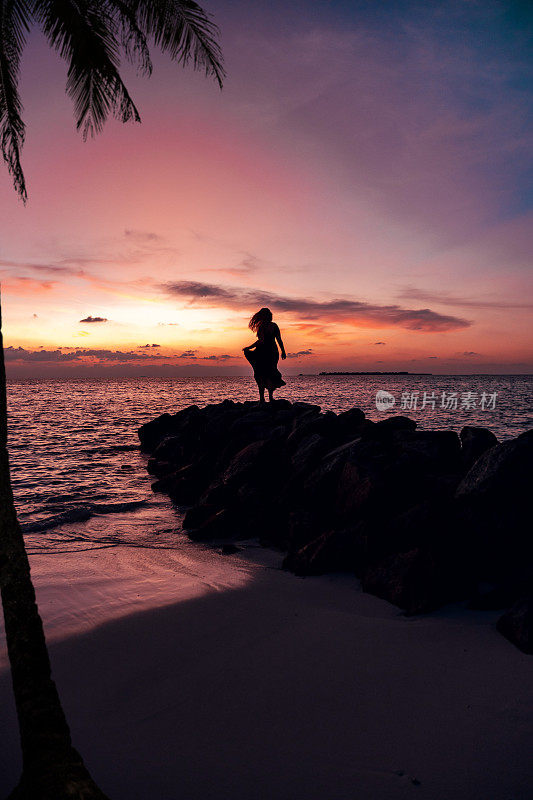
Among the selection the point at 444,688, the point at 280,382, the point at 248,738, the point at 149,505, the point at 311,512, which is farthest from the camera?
the point at 280,382

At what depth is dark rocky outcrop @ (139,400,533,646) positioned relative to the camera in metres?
5.64

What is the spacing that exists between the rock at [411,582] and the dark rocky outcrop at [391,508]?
0.04 feet

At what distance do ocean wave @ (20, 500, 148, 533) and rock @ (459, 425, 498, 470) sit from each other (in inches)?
328

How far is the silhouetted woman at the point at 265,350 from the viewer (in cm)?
1438

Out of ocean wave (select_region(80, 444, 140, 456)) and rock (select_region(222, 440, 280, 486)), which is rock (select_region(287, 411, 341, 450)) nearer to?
rock (select_region(222, 440, 280, 486))

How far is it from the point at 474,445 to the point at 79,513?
9.25 metres

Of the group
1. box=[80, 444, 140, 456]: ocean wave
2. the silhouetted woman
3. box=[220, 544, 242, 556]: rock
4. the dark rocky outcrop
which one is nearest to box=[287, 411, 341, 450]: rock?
the dark rocky outcrop

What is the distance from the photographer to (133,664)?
461 cm

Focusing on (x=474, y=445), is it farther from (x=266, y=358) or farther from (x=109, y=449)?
(x=109, y=449)

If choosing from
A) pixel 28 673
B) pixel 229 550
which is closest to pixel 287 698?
pixel 28 673

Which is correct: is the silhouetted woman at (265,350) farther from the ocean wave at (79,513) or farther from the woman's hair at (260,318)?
the ocean wave at (79,513)

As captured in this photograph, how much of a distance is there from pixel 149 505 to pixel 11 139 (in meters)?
8.92

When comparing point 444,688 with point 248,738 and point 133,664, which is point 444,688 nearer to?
point 248,738

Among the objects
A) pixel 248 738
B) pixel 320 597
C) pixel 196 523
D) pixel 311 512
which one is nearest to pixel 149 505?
pixel 196 523
